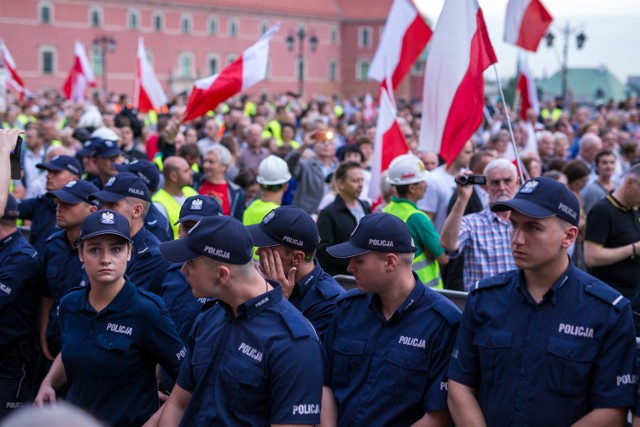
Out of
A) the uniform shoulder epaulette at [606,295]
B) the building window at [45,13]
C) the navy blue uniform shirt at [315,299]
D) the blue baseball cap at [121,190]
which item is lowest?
the navy blue uniform shirt at [315,299]

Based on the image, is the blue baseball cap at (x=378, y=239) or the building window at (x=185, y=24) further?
the building window at (x=185, y=24)

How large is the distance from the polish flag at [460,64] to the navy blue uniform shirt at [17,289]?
3698mm

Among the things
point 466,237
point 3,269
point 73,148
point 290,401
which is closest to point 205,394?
point 290,401

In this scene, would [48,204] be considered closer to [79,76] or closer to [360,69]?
[79,76]

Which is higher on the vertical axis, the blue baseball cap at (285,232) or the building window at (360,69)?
the building window at (360,69)

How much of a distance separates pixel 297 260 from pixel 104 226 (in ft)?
3.64

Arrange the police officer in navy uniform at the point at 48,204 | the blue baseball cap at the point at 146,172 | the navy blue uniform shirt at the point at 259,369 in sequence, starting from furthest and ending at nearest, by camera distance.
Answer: the blue baseball cap at the point at 146,172
the police officer in navy uniform at the point at 48,204
the navy blue uniform shirt at the point at 259,369

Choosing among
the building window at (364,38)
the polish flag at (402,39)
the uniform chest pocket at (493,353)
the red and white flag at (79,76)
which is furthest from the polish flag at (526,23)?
the building window at (364,38)

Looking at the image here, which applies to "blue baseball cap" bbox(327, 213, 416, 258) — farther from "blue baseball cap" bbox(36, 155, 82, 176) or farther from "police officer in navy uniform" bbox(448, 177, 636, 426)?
"blue baseball cap" bbox(36, 155, 82, 176)

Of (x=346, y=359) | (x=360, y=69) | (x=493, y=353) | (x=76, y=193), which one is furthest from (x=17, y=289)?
(x=360, y=69)

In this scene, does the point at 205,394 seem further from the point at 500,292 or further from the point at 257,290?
the point at 500,292

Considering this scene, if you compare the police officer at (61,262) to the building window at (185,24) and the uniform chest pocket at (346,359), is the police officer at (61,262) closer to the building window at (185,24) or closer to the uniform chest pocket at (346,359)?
the uniform chest pocket at (346,359)

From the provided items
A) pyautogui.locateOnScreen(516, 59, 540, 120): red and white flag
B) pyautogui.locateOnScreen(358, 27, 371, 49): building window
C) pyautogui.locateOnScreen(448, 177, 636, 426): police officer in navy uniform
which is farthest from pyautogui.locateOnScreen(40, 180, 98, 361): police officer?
pyautogui.locateOnScreen(358, 27, 371, 49): building window

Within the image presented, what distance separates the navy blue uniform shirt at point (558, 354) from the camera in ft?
12.0
